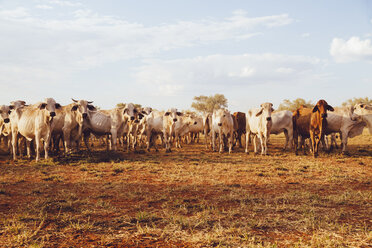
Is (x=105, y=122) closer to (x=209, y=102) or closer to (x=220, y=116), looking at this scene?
(x=220, y=116)

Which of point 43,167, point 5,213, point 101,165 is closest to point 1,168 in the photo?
point 43,167

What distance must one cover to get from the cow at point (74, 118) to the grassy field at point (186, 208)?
15.3 feet

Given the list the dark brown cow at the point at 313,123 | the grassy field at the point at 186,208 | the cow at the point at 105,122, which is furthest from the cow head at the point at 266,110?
the cow at the point at 105,122

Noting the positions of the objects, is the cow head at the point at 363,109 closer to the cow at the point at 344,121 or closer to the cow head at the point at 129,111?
the cow at the point at 344,121

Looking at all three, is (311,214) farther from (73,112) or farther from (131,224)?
(73,112)

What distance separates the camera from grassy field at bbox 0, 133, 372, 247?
4.19 meters

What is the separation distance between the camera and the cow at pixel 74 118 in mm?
14758

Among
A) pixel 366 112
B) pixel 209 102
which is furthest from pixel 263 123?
pixel 209 102

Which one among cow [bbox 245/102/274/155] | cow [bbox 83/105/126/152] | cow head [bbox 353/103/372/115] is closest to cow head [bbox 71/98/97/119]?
cow [bbox 83/105/126/152]

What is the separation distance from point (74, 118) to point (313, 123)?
11.3 metres

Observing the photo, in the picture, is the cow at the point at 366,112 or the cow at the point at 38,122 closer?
the cow at the point at 38,122

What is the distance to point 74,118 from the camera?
49.2ft

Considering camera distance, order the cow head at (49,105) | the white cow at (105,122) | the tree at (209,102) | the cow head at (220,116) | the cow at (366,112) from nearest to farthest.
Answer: the cow head at (49,105)
the cow at (366,112)
the white cow at (105,122)
the cow head at (220,116)
the tree at (209,102)

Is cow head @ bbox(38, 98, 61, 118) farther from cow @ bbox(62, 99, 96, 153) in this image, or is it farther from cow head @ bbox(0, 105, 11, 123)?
cow head @ bbox(0, 105, 11, 123)
